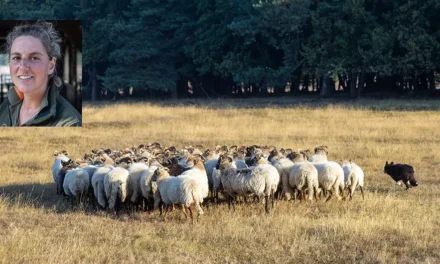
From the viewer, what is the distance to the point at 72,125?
23016 millimetres

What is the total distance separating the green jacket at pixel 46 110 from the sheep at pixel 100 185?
335 inches

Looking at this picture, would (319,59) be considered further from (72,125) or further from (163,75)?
(72,125)

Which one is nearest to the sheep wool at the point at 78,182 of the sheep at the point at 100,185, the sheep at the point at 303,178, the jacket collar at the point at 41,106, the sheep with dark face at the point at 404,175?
the sheep at the point at 100,185

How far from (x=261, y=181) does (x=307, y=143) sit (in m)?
9.91

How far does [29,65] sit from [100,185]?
792cm

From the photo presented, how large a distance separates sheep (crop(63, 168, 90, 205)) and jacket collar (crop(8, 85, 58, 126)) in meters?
A: 8.04

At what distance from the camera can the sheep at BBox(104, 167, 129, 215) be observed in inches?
403

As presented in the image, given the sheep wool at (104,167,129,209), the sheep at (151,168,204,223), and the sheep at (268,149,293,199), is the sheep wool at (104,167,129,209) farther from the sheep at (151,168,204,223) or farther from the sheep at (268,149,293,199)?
the sheep at (268,149,293,199)

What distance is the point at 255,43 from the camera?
4519cm

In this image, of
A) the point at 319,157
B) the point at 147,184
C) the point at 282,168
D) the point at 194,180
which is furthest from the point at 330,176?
the point at 147,184

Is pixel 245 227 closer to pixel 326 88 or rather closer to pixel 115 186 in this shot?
pixel 115 186

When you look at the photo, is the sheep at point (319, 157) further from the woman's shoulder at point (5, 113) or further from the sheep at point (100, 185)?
the woman's shoulder at point (5, 113)

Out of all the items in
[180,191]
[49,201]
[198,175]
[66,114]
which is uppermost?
[66,114]

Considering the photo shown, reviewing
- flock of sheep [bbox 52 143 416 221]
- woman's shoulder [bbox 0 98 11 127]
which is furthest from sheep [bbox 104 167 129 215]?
woman's shoulder [bbox 0 98 11 127]
